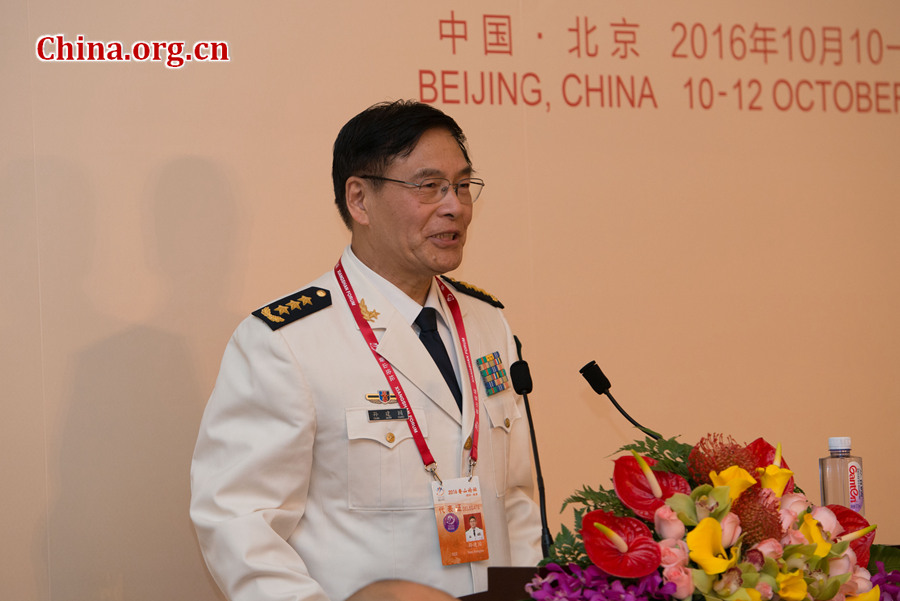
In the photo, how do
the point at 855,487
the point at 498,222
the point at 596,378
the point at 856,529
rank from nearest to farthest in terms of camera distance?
the point at 856,529, the point at 596,378, the point at 855,487, the point at 498,222

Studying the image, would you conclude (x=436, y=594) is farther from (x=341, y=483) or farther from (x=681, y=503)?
(x=341, y=483)

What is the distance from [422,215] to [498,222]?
102 cm

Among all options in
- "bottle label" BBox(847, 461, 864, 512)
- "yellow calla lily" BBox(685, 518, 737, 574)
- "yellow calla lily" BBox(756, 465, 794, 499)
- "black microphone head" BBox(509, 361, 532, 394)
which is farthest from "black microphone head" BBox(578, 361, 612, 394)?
"bottle label" BBox(847, 461, 864, 512)

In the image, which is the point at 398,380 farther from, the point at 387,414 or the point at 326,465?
the point at 326,465

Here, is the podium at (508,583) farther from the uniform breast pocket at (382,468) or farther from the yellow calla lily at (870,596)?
the uniform breast pocket at (382,468)

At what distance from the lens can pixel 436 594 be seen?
1.40 m

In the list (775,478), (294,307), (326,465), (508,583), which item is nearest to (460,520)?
(326,465)

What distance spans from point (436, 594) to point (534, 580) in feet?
0.83

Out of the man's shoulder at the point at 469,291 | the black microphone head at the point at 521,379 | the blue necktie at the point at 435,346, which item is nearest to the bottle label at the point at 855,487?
the black microphone head at the point at 521,379

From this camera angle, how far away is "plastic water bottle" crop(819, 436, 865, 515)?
1811 mm

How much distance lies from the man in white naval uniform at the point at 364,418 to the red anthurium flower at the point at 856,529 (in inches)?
32.2

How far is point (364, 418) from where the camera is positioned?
1.94 m

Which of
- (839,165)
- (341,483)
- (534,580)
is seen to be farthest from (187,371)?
(839,165)

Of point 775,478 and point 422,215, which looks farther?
point 422,215
